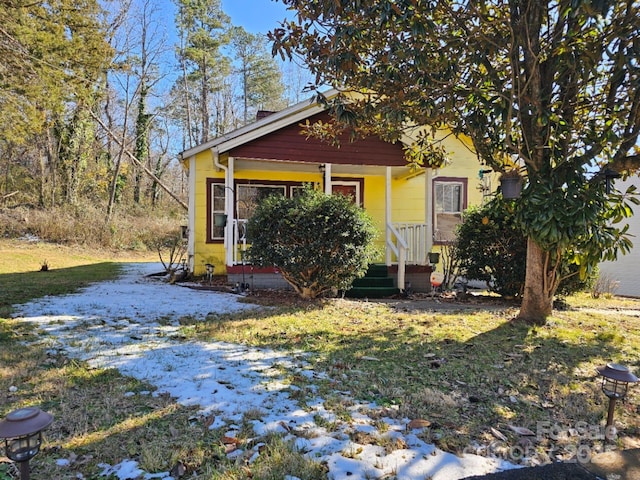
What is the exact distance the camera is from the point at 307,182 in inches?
436

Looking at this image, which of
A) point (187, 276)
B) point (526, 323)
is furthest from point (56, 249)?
point (526, 323)

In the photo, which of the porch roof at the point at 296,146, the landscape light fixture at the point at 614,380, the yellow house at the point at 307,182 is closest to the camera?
the landscape light fixture at the point at 614,380

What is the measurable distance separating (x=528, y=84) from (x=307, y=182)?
22.1 ft

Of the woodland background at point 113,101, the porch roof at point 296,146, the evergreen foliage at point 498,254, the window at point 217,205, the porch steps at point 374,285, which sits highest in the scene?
the woodland background at point 113,101

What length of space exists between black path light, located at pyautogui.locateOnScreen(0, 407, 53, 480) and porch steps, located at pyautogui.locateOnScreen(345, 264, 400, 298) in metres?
6.80

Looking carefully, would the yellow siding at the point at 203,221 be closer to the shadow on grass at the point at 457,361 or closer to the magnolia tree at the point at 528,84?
the shadow on grass at the point at 457,361

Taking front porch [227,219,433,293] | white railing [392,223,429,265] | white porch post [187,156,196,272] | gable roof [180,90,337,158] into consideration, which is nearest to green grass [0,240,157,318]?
white porch post [187,156,196,272]

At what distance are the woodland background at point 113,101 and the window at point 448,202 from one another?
19.5 feet

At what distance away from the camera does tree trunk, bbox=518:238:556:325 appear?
564 centimetres

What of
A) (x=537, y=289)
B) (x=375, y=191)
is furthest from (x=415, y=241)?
(x=537, y=289)

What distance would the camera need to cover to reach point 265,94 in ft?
91.1

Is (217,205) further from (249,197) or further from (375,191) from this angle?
(375,191)

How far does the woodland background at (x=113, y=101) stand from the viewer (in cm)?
898

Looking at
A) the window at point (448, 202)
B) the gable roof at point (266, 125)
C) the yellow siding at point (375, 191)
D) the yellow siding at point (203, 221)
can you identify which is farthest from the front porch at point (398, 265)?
the window at point (448, 202)
